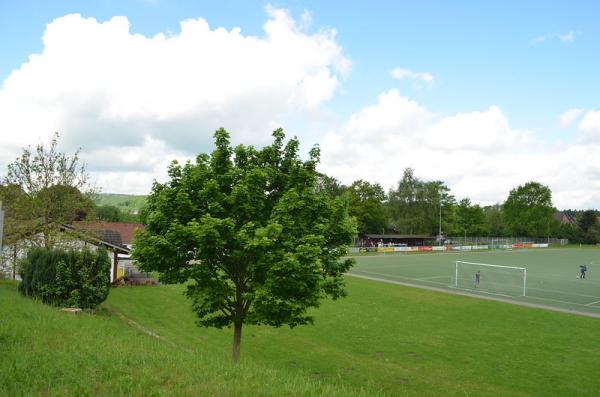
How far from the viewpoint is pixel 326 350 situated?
61.1 feet

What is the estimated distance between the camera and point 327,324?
23125mm

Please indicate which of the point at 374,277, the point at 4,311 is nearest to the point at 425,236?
the point at 374,277

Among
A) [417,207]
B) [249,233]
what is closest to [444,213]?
[417,207]

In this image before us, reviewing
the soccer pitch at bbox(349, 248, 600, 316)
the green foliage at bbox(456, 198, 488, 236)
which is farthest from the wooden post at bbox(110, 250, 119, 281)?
the green foliage at bbox(456, 198, 488, 236)

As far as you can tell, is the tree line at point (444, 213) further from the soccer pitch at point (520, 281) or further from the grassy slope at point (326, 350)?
the grassy slope at point (326, 350)

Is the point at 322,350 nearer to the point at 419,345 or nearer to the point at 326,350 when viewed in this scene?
the point at 326,350

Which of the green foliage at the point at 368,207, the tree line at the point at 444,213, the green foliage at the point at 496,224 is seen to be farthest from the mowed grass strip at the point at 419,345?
the green foliage at the point at 496,224

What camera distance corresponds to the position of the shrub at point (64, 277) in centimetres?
1994

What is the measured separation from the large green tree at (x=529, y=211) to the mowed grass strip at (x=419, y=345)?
113083mm

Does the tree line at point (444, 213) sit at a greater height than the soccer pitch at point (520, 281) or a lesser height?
greater

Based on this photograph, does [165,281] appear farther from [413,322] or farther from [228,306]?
[413,322]

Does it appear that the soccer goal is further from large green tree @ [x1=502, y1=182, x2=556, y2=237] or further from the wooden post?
large green tree @ [x1=502, y1=182, x2=556, y2=237]

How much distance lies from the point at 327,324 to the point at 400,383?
28.4 ft

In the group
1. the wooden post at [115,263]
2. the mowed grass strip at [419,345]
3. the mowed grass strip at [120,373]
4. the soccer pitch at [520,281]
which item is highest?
the mowed grass strip at [120,373]
